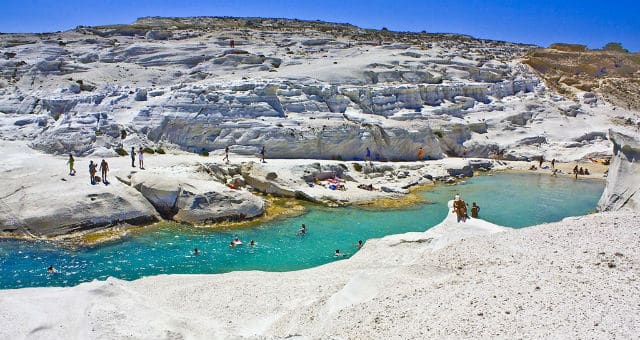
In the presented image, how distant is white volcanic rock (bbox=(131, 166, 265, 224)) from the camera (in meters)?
20.2

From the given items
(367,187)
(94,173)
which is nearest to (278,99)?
(367,187)

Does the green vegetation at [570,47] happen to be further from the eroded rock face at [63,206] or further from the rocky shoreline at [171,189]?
the eroded rock face at [63,206]

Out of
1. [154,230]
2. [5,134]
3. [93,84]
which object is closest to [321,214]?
[154,230]

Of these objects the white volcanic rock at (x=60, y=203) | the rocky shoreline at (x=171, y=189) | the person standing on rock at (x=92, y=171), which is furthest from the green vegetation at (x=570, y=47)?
the person standing on rock at (x=92, y=171)

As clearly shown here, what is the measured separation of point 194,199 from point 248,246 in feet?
12.8

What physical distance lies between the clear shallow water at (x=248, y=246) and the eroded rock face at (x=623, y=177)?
193 inches

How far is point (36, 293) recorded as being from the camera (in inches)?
337

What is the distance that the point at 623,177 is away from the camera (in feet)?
52.6

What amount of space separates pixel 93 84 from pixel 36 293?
29.3 metres

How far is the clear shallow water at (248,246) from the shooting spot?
1538cm

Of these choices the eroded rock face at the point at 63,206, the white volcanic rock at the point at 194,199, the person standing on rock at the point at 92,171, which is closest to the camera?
the eroded rock face at the point at 63,206

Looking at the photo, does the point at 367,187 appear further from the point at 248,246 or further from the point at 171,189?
the point at 171,189

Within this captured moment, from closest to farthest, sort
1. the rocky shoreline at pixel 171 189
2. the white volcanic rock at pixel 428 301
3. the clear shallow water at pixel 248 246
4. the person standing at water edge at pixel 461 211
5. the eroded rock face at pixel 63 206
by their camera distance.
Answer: the white volcanic rock at pixel 428 301
the person standing at water edge at pixel 461 211
the clear shallow water at pixel 248 246
the eroded rock face at pixel 63 206
the rocky shoreline at pixel 171 189

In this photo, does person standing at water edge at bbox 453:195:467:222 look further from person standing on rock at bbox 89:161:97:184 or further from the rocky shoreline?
person standing on rock at bbox 89:161:97:184
